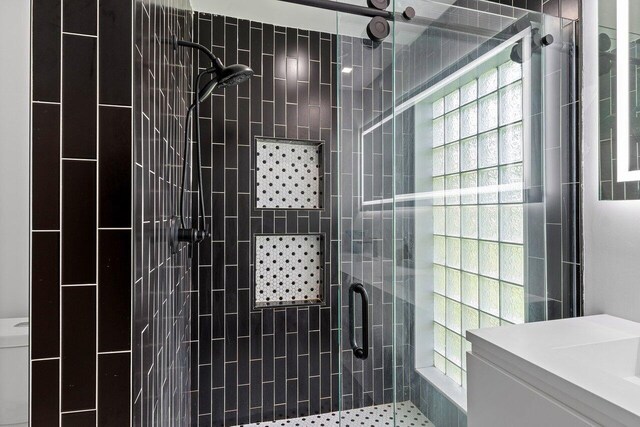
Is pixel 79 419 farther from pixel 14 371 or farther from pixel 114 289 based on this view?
pixel 114 289

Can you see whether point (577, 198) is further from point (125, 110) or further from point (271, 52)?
point (271, 52)

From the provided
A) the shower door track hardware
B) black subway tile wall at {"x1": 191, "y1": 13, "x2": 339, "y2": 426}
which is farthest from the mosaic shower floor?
the shower door track hardware

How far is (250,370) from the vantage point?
233cm

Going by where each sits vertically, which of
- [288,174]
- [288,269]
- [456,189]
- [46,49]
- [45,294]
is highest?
[46,49]

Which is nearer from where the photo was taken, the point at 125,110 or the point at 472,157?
the point at 125,110

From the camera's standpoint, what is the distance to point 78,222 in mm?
855

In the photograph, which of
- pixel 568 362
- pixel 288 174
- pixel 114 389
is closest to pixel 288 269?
pixel 288 174

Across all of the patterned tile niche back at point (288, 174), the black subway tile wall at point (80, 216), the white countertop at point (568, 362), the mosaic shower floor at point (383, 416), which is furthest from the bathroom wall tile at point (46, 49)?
the patterned tile niche back at point (288, 174)

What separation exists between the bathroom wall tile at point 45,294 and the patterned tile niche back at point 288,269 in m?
1.54

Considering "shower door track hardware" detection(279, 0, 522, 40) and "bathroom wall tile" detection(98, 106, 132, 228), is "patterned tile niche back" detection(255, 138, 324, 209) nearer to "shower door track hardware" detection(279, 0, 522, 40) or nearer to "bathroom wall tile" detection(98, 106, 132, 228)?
"shower door track hardware" detection(279, 0, 522, 40)

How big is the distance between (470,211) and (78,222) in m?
1.15

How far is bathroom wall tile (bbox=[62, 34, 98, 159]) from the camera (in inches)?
33.1

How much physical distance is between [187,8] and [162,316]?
1.71 meters

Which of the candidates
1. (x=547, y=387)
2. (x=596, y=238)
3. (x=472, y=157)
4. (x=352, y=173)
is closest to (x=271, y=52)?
(x=352, y=173)
